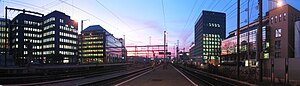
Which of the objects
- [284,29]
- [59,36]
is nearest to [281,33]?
[284,29]

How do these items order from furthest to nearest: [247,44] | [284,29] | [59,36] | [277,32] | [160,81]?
[59,36]
[247,44]
[277,32]
[284,29]
[160,81]

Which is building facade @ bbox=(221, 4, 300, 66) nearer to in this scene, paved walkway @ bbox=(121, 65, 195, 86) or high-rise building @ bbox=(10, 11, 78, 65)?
paved walkway @ bbox=(121, 65, 195, 86)

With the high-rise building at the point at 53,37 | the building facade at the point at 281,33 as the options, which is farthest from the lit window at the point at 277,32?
the high-rise building at the point at 53,37

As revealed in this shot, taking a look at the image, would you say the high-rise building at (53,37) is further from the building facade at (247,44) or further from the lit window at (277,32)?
the lit window at (277,32)

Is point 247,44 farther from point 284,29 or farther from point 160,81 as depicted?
point 160,81

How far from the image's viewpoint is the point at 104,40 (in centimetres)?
12925

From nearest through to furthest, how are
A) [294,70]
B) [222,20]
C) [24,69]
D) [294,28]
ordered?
[294,70], [24,69], [294,28], [222,20]

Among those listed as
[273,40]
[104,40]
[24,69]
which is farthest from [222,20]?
[104,40]

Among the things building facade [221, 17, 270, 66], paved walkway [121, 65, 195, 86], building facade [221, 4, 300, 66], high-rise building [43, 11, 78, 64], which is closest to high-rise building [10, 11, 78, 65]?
high-rise building [43, 11, 78, 64]

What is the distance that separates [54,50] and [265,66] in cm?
10976

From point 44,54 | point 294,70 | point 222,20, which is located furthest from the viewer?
point 44,54

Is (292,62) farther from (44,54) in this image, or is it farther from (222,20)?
(44,54)

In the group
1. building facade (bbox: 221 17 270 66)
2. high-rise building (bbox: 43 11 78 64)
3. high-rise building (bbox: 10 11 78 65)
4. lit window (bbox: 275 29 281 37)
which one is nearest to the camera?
lit window (bbox: 275 29 281 37)

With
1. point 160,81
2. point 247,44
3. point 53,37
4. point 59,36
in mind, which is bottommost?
point 160,81
